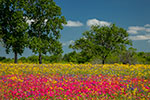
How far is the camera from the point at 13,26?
1110 inches

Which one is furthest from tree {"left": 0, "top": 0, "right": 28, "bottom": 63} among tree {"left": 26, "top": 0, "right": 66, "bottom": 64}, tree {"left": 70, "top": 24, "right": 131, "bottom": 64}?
tree {"left": 70, "top": 24, "right": 131, "bottom": 64}

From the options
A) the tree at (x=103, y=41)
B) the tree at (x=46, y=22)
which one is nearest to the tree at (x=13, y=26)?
the tree at (x=46, y=22)

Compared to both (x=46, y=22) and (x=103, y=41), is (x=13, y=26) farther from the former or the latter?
(x=103, y=41)

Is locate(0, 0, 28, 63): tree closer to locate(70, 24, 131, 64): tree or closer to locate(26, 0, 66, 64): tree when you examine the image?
locate(26, 0, 66, 64): tree

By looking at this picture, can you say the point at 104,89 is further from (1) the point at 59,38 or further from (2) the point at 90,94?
(1) the point at 59,38

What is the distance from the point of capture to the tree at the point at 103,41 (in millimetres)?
30281

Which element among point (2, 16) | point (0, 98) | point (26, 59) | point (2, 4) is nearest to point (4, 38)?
point (2, 16)

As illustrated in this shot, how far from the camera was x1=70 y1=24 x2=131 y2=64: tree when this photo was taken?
3028 centimetres

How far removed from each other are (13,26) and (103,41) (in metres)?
14.7

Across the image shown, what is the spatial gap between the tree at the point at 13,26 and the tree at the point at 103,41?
8664 mm

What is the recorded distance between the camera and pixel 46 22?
2878cm

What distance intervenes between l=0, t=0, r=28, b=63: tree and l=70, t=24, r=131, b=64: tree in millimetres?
8664

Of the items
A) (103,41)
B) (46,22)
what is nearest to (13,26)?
(46,22)

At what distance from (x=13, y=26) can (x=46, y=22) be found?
505 cm
